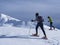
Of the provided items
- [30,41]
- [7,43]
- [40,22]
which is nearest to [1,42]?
[7,43]

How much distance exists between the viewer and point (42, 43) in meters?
17.5

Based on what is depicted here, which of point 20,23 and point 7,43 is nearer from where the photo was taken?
point 7,43

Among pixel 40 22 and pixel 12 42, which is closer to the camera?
pixel 12 42

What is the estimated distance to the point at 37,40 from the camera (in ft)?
60.7

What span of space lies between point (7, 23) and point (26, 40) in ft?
47.2

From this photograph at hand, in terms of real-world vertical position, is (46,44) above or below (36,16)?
below

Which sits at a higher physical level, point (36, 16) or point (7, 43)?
point (36, 16)

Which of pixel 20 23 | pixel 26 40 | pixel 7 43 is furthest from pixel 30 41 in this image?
pixel 20 23

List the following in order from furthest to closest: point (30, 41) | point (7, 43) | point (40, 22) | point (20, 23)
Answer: point (20, 23) → point (40, 22) → point (30, 41) → point (7, 43)

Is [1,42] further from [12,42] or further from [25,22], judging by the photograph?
[25,22]

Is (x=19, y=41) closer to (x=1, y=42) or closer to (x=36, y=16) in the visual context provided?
(x=1, y=42)

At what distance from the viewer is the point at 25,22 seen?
32625mm

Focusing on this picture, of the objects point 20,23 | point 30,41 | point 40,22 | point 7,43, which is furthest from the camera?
point 20,23

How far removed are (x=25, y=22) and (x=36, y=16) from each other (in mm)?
13238
